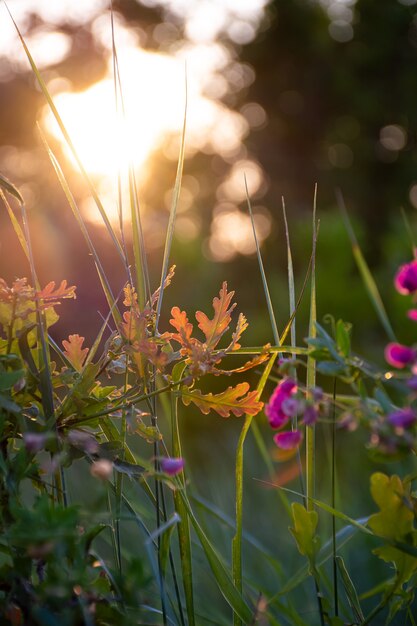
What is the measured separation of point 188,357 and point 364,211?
10260 mm

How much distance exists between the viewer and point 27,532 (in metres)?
0.46

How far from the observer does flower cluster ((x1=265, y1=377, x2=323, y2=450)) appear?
0.49 m

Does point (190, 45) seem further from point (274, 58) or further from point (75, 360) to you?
point (75, 360)

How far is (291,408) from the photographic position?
49 centimetres

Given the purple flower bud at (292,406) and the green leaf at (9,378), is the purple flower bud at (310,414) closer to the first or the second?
the purple flower bud at (292,406)

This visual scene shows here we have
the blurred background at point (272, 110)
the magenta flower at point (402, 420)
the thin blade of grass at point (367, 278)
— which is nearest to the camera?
the magenta flower at point (402, 420)

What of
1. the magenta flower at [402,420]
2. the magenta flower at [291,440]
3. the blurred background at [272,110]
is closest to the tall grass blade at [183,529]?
the magenta flower at [291,440]

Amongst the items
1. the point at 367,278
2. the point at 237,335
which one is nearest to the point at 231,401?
the point at 237,335

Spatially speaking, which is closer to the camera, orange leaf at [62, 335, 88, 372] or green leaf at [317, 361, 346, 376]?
green leaf at [317, 361, 346, 376]

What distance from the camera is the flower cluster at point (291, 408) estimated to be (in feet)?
1.61

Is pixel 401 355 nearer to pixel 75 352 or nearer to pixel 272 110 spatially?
pixel 75 352

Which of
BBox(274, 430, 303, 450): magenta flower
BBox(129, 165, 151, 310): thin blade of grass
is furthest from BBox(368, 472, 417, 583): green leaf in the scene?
BBox(129, 165, 151, 310): thin blade of grass

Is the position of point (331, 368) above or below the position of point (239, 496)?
above

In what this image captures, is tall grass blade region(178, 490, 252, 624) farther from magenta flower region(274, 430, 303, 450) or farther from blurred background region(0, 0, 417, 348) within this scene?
blurred background region(0, 0, 417, 348)
